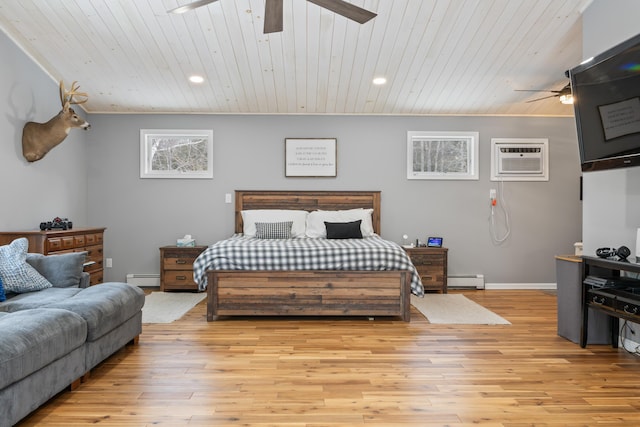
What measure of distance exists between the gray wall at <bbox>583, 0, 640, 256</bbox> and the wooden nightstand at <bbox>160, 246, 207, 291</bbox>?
4221mm

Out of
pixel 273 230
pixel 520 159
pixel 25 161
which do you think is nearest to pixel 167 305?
pixel 273 230

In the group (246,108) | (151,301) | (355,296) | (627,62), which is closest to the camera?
(627,62)

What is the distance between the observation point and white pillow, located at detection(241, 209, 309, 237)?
17.7 feet

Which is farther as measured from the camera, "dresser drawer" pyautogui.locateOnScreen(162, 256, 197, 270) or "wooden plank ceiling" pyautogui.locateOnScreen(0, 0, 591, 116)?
"dresser drawer" pyautogui.locateOnScreen(162, 256, 197, 270)

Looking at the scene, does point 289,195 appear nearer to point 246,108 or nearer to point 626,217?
point 246,108

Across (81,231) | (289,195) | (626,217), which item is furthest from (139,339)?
(626,217)

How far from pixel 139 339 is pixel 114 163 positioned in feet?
10.6

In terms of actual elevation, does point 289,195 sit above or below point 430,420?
above

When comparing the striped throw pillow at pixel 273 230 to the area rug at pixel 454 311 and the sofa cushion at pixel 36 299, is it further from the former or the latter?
the sofa cushion at pixel 36 299

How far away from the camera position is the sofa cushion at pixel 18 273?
9.80 ft

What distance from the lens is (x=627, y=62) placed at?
8.65 feet

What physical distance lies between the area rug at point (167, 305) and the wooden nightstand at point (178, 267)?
11 cm

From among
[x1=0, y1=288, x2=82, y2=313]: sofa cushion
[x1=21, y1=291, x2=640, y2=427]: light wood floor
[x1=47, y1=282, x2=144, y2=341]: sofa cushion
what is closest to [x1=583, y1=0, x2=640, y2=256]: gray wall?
[x1=21, y1=291, x2=640, y2=427]: light wood floor

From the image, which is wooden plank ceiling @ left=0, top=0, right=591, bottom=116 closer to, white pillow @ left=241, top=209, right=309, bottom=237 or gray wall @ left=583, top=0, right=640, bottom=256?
gray wall @ left=583, top=0, right=640, bottom=256
